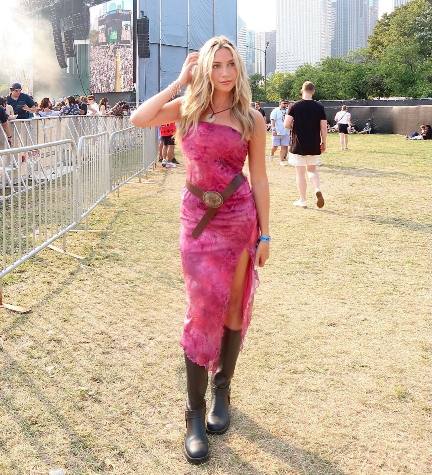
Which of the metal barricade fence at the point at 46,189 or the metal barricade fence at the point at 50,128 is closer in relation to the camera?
the metal barricade fence at the point at 46,189

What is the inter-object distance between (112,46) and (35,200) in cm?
3037

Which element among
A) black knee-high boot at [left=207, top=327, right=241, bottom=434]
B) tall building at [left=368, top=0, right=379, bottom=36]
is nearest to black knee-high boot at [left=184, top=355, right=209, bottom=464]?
black knee-high boot at [left=207, top=327, right=241, bottom=434]

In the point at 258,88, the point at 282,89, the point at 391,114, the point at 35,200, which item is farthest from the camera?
the point at 258,88

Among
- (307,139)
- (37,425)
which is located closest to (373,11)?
(307,139)

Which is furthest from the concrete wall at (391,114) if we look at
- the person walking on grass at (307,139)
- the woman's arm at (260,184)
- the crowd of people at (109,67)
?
the woman's arm at (260,184)

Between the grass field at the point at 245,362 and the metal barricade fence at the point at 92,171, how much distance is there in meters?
0.53

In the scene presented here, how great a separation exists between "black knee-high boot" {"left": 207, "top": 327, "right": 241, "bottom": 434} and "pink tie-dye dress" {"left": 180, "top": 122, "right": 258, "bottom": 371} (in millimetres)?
187

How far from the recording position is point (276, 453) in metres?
2.87

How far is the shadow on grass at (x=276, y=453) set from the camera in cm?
274

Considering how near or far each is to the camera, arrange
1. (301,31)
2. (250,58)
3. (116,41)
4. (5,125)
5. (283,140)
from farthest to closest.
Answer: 1. (301,31)
2. (116,41)
3. (250,58)
4. (283,140)
5. (5,125)

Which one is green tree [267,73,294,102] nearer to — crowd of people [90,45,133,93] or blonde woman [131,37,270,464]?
crowd of people [90,45,133,93]

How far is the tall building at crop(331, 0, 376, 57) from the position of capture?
505ft

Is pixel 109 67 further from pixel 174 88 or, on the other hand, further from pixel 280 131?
pixel 174 88

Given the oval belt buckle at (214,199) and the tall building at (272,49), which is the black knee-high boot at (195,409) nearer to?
the oval belt buckle at (214,199)
